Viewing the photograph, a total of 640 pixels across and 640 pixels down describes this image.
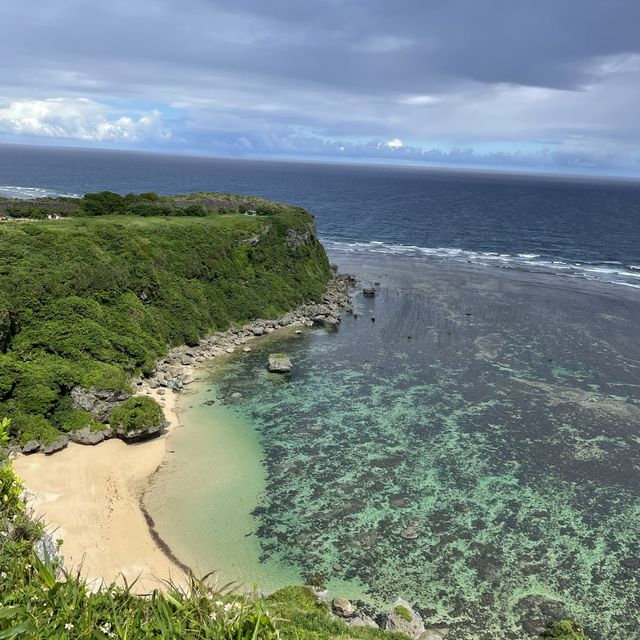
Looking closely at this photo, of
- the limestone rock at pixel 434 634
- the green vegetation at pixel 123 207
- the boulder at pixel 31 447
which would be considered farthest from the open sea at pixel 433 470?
the green vegetation at pixel 123 207

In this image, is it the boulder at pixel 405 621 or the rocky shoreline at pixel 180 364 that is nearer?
the boulder at pixel 405 621

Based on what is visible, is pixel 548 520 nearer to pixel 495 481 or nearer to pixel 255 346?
pixel 495 481

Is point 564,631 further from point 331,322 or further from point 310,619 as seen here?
point 331,322

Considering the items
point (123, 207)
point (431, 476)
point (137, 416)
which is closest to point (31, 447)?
point (137, 416)

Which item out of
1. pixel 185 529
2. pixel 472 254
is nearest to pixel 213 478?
pixel 185 529

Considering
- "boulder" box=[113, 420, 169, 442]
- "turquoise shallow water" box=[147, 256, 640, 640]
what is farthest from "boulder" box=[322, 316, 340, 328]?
"boulder" box=[113, 420, 169, 442]

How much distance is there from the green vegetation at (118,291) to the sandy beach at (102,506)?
145 inches

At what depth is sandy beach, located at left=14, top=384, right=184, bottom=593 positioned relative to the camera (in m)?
30.5

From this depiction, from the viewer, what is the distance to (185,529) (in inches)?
1356

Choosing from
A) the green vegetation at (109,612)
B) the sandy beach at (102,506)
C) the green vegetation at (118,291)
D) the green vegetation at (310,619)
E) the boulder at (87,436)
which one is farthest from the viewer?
the green vegetation at (118,291)

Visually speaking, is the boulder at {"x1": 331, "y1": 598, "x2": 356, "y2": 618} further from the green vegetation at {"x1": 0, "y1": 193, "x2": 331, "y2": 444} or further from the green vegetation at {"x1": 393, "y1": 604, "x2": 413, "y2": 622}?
the green vegetation at {"x1": 0, "y1": 193, "x2": 331, "y2": 444}

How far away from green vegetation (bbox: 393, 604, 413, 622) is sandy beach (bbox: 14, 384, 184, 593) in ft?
40.3

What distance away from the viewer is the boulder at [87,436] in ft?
140

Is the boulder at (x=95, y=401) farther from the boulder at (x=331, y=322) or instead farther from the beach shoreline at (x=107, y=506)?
the boulder at (x=331, y=322)
